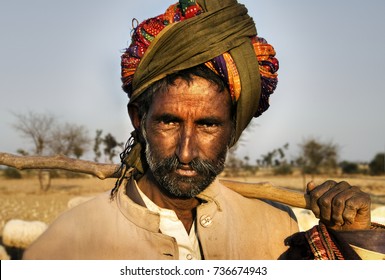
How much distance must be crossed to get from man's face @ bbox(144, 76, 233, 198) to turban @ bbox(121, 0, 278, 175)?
4.3 inches

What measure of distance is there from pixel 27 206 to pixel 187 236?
18.7 metres

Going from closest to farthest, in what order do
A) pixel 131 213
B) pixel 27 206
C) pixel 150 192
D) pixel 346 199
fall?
pixel 346 199
pixel 131 213
pixel 150 192
pixel 27 206

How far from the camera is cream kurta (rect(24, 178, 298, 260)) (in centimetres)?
236

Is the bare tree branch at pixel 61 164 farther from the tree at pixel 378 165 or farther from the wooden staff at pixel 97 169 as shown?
the tree at pixel 378 165

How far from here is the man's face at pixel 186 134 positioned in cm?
234

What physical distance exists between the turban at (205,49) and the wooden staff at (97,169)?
0.25 m

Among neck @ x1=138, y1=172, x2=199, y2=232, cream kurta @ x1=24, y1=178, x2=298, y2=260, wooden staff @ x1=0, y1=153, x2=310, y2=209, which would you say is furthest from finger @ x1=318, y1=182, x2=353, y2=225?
neck @ x1=138, y1=172, x2=199, y2=232

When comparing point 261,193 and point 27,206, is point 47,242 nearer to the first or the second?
point 261,193

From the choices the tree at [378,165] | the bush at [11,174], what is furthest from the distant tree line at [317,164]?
the bush at [11,174]

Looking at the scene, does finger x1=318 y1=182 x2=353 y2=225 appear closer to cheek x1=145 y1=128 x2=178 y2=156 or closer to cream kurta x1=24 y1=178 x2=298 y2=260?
cream kurta x1=24 y1=178 x2=298 y2=260

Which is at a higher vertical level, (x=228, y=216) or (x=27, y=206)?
(x=228, y=216)

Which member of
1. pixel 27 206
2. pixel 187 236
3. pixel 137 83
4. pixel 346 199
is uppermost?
pixel 137 83

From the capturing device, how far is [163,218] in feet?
8.44
